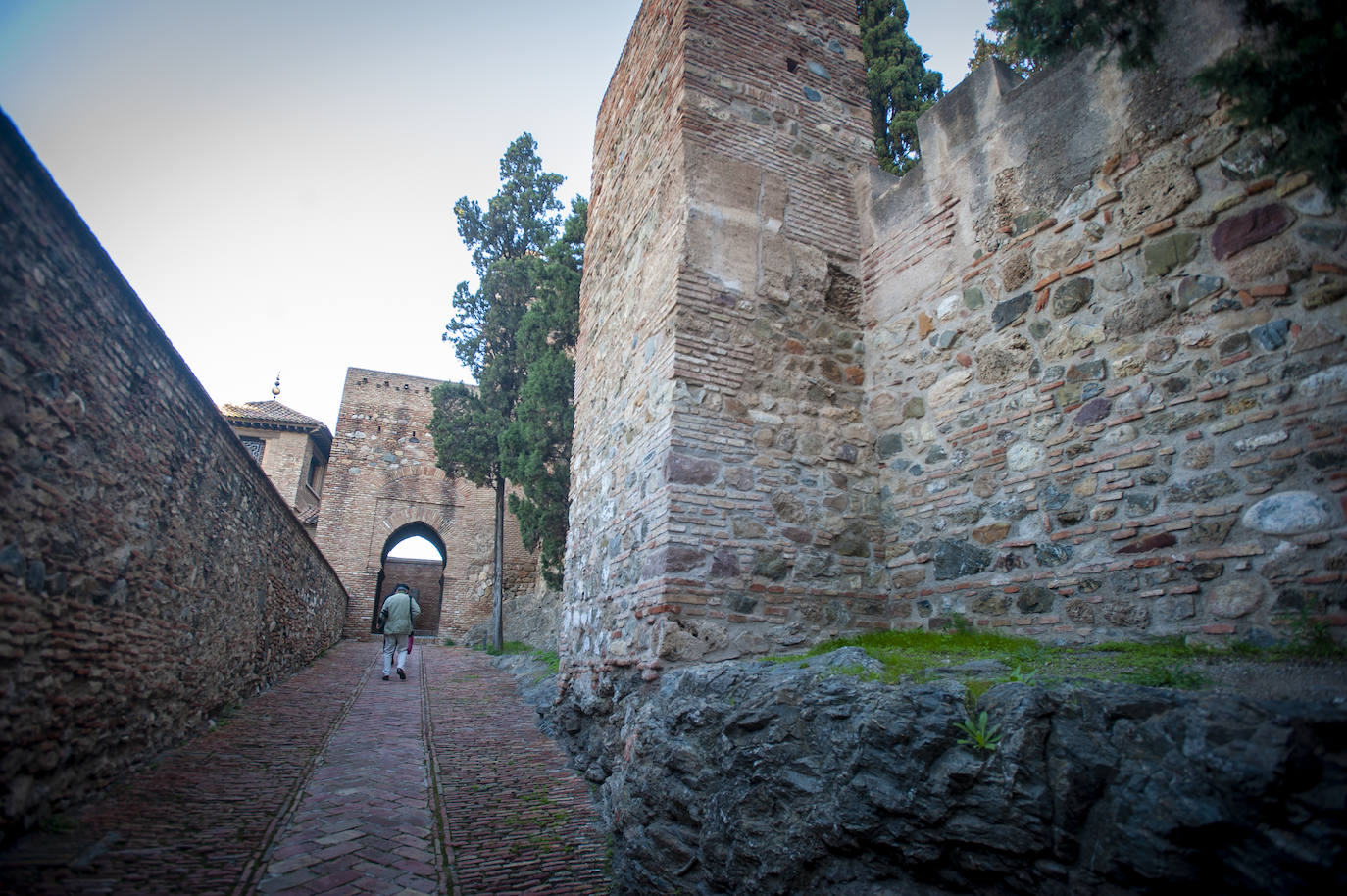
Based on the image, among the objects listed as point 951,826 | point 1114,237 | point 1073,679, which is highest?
point 1114,237

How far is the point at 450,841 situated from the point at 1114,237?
4902 mm

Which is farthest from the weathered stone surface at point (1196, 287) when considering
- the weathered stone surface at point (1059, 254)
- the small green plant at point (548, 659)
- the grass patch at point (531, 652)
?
the small green plant at point (548, 659)

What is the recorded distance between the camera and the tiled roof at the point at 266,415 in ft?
65.9

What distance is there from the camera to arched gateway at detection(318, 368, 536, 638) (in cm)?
1797

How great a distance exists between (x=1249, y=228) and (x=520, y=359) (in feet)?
39.1

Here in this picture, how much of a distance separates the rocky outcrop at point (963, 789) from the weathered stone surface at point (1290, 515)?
118cm

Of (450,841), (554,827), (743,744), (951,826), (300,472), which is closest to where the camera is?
(951,826)

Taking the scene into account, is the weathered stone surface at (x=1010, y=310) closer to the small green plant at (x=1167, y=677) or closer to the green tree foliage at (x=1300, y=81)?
the green tree foliage at (x=1300, y=81)

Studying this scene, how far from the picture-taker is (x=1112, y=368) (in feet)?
11.7

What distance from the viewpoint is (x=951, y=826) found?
2.36 m

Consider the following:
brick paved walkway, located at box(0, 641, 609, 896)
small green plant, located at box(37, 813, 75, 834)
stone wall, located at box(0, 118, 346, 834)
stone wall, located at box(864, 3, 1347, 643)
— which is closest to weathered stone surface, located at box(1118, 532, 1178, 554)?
stone wall, located at box(864, 3, 1347, 643)

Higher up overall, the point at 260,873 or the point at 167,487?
the point at 167,487

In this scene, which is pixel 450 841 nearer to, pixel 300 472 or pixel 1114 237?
pixel 1114 237

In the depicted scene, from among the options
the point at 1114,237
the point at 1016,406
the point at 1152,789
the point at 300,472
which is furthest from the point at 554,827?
the point at 300,472
